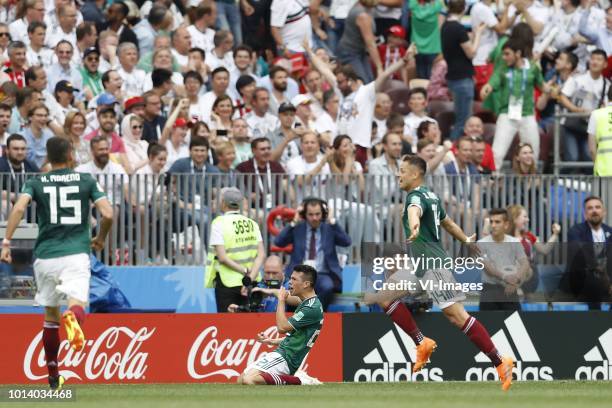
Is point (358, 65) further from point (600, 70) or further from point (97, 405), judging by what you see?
point (97, 405)

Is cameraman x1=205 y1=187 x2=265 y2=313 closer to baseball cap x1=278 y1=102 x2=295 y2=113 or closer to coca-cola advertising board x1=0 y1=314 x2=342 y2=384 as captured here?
coca-cola advertising board x1=0 y1=314 x2=342 y2=384

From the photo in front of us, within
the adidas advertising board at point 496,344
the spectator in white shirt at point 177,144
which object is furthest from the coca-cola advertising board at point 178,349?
the spectator in white shirt at point 177,144

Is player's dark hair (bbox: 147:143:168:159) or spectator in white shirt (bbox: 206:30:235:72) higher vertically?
spectator in white shirt (bbox: 206:30:235:72)

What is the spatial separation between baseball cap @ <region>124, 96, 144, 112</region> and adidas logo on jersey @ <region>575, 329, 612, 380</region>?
23.0 feet

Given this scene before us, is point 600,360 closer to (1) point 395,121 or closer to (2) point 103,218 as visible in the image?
(1) point 395,121

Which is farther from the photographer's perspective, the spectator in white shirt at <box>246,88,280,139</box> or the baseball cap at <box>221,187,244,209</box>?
the spectator in white shirt at <box>246,88,280,139</box>

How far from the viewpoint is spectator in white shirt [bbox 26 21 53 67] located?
73.2 ft

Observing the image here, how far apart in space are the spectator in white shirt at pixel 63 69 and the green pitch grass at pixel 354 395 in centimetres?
687

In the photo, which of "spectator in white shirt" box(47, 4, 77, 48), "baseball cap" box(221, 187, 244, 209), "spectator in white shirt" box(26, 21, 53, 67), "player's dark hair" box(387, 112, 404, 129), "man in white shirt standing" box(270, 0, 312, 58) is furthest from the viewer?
"man in white shirt standing" box(270, 0, 312, 58)

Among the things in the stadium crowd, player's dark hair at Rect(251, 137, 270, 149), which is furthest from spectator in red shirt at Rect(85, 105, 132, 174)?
player's dark hair at Rect(251, 137, 270, 149)

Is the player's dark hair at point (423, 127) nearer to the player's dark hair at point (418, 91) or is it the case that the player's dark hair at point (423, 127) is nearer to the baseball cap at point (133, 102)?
the player's dark hair at point (418, 91)

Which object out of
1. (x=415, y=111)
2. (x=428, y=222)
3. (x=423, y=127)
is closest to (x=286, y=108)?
(x=423, y=127)

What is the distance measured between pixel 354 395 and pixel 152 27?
11070 mm

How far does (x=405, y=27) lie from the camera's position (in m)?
25.4
